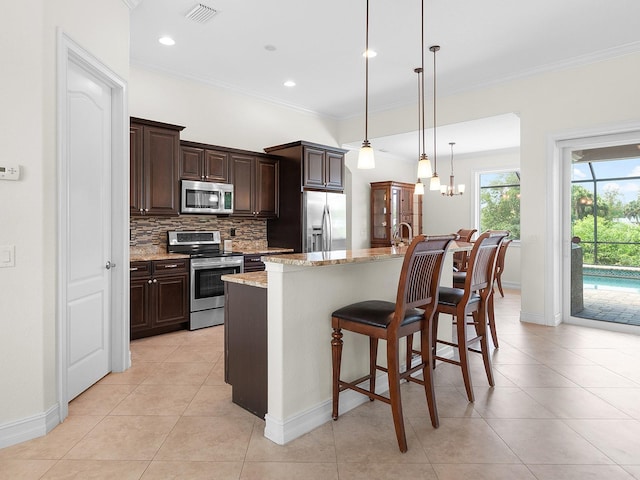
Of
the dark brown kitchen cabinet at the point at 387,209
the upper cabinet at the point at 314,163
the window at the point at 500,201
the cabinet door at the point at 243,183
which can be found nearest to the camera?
the cabinet door at the point at 243,183

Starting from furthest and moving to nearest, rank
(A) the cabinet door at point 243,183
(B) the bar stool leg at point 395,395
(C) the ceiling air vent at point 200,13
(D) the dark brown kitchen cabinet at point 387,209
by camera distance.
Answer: (D) the dark brown kitchen cabinet at point 387,209 < (A) the cabinet door at point 243,183 < (C) the ceiling air vent at point 200,13 < (B) the bar stool leg at point 395,395

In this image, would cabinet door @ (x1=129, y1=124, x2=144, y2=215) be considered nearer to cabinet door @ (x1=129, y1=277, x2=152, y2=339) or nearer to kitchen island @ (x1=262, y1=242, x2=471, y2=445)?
cabinet door @ (x1=129, y1=277, x2=152, y2=339)

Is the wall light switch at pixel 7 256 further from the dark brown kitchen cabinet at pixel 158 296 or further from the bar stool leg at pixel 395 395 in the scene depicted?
the bar stool leg at pixel 395 395

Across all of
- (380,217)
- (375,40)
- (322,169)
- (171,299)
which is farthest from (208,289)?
(380,217)

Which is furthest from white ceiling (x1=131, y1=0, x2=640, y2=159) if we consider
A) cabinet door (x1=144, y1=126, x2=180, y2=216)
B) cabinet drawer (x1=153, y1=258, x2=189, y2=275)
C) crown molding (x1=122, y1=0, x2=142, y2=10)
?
cabinet drawer (x1=153, y1=258, x2=189, y2=275)

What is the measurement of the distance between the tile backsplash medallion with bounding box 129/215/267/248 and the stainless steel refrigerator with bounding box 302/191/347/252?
2.63ft

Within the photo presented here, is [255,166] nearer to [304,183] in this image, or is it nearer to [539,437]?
→ [304,183]

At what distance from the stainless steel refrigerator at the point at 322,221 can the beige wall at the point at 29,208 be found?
11.8ft

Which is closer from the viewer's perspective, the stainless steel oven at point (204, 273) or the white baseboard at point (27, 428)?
the white baseboard at point (27, 428)

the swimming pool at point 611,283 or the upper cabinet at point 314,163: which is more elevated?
the upper cabinet at point 314,163

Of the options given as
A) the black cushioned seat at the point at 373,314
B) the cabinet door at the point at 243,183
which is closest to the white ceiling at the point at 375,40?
the cabinet door at the point at 243,183

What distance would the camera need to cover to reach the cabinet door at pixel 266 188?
18.7 feet

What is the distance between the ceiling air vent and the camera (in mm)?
3619

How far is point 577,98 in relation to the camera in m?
4.64
